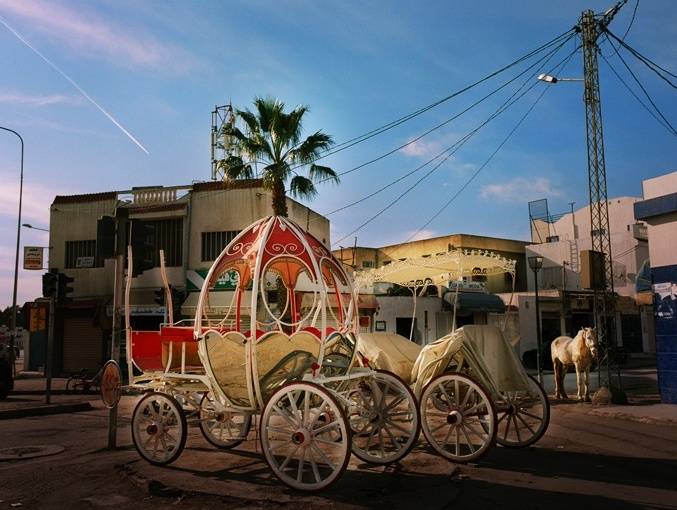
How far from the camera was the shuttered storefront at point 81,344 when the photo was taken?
27.7m

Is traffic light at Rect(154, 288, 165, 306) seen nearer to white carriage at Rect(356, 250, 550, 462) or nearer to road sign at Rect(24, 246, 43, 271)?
road sign at Rect(24, 246, 43, 271)

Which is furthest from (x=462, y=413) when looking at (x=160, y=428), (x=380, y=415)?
(x=160, y=428)

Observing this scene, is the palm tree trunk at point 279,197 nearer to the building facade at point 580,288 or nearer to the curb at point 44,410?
the curb at point 44,410

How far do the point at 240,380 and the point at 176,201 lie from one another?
68.4 ft

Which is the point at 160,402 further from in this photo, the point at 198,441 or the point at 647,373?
the point at 647,373

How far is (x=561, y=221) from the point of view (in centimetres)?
4172

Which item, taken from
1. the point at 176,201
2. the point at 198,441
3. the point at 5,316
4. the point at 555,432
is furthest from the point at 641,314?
the point at 5,316

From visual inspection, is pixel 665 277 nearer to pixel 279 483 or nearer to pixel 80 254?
pixel 279 483

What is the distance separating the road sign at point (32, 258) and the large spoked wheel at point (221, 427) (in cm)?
2240

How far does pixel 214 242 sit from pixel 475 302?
12467 mm

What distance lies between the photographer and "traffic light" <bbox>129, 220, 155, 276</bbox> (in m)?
Result: 9.21

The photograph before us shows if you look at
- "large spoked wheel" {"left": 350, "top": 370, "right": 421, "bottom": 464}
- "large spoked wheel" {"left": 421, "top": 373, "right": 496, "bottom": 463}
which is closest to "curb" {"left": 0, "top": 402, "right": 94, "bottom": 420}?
"large spoked wheel" {"left": 350, "top": 370, "right": 421, "bottom": 464}

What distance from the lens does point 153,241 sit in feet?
81.4

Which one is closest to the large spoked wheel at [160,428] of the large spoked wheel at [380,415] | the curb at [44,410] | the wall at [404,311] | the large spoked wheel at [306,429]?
the large spoked wheel at [306,429]
